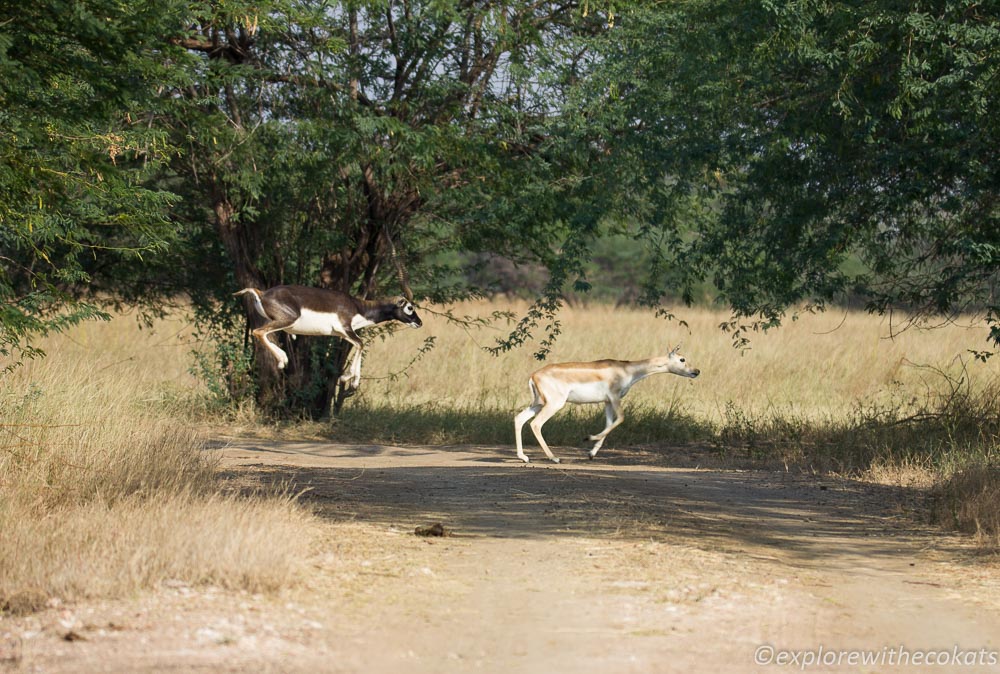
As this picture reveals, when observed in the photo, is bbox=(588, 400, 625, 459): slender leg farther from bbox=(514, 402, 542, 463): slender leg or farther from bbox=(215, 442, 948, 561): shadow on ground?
bbox=(514, 402, 542, 463): slender leg

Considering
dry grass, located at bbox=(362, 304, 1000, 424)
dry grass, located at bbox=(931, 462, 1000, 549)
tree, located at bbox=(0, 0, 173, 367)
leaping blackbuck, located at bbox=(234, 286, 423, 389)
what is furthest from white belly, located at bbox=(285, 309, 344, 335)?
dry grass, located at bbox=(931, 462, 1000, 549)

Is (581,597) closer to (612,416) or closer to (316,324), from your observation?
(316,324)

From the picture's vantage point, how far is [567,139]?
49.4 ft

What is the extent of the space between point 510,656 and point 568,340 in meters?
21.1

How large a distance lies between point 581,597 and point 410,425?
10.6m

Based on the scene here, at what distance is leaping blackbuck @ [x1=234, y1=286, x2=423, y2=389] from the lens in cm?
1272

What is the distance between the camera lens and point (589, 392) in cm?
1408

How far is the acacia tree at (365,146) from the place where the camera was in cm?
1476

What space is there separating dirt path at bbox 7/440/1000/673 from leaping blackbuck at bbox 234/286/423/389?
83.4 inches

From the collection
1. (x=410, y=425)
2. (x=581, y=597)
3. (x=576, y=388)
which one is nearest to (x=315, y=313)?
(x=576, y=388)

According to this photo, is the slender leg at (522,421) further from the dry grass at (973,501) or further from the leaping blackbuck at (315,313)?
the dry grass at (973,501)

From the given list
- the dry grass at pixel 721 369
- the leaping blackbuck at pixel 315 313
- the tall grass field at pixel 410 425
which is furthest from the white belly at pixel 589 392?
the dry grass at pixel 721 369

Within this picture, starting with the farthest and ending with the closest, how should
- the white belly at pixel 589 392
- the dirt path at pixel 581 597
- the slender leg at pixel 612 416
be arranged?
the slender leg at pixel 612 416 < the white belly at pixel 589 392 < the dirt path at pixel 581 597

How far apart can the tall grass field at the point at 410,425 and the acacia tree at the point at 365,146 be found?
1.90 m
